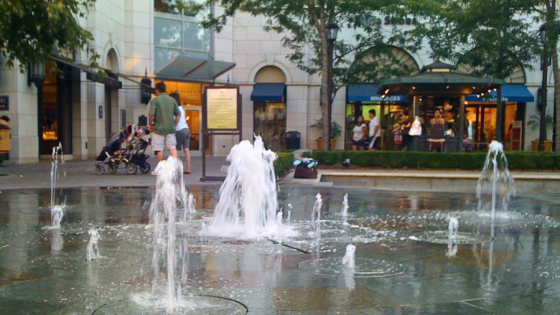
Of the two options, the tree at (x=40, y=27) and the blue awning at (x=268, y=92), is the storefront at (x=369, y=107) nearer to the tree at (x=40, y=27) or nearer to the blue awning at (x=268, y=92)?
the blue awning at (x=268, y=92)

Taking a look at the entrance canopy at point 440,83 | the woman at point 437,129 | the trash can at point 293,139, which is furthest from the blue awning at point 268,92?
the woman at point 437,129

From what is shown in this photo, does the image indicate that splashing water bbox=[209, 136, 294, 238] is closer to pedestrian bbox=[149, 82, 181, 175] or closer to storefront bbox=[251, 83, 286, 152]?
pedestrian bbox=[149, 82, 181, 175]

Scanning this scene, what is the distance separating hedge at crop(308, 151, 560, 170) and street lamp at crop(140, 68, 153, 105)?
1055cm

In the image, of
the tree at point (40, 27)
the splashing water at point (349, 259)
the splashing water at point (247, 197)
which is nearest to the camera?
the splashing water at point (349, 259)

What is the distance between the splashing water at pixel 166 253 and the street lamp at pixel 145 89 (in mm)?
16332

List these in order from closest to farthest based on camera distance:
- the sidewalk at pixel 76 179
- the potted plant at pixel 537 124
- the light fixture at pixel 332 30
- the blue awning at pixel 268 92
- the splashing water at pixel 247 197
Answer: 1. the splashing water at pixel 247 197
2. the sidewalk at pixel 76 179
3. the light fixture at pixel 332 30
4. the potted plant at pixel 537 124
5. the blue awning at pixel 268 92

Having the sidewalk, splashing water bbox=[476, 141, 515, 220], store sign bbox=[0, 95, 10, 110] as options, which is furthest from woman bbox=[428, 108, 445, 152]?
store sign bbox=[0, 95, 10, 110]

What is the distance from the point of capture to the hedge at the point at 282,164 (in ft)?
44.8

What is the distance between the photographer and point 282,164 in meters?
14.4

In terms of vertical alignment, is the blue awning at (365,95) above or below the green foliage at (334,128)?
above

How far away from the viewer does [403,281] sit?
4.89 meters

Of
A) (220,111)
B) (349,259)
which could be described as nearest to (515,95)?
(220,111)

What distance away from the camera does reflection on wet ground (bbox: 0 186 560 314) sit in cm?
427

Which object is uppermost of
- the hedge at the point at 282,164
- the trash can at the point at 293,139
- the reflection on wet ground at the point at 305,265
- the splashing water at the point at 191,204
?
the trash can at the point at 293,139
